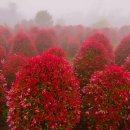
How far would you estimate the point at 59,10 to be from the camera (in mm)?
172000

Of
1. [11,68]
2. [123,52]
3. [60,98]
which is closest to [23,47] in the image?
[11,68]

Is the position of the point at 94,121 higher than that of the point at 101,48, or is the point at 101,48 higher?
the point at 101,48

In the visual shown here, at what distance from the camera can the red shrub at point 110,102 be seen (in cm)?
1141

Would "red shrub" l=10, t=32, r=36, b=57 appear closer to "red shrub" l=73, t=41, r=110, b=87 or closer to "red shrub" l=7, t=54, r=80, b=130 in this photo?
"red shrub" l=73, t=41, r=110, b=87

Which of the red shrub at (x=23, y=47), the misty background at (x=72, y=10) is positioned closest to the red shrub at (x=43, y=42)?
the red shrub at (x=23, y=47)

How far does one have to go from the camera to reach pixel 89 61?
16.1 m

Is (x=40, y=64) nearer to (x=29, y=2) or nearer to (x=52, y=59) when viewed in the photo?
(x=52, y=59)

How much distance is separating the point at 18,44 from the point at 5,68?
6.34m

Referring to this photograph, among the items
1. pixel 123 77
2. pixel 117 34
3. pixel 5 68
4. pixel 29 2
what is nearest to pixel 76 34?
pixel 117 34

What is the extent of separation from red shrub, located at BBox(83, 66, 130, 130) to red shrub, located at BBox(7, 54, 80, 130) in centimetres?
108

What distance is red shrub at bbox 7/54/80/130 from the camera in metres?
10.4

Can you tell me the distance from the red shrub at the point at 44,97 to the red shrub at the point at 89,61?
468cm

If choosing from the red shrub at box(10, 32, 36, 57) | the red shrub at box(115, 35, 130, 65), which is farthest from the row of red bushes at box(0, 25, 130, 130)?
the red shrub at box(115, 35, 130, 65)

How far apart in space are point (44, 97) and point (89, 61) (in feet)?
20.9
